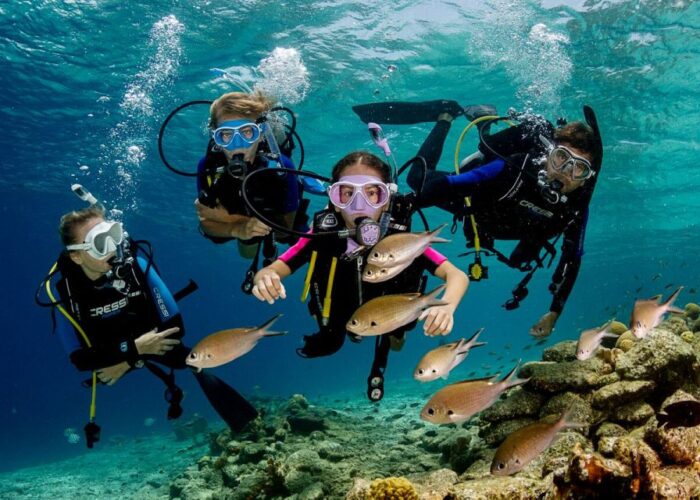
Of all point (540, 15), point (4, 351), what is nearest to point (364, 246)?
point (540, 15)

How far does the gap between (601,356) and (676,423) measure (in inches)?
107

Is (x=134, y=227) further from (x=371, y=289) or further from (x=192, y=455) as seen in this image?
(x=371, y=289)

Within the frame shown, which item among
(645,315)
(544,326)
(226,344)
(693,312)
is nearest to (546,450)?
(645,315)

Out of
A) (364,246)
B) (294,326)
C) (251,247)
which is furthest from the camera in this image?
(294,326)

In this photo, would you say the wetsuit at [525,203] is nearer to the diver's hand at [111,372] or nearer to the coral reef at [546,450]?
the coral reef at [546,450]

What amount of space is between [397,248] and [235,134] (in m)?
3.57

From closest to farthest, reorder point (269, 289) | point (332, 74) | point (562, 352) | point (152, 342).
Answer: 1. point (269, 289)
2. point (152, 342)
3. point (562, 352)
4. point (332, 74)

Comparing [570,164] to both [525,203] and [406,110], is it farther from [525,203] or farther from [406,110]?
[406,110]

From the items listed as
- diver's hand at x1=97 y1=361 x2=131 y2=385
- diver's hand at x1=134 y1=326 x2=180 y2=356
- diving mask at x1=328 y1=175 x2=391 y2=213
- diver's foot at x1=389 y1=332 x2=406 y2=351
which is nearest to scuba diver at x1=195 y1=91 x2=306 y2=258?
diver's hand at x1=134 y1=326 x2=180 y2=356

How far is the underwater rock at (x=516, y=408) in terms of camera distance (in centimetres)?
563

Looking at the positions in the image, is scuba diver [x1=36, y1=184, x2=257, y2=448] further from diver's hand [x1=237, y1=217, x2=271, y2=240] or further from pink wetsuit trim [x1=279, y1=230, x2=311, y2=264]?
pink wetsuit trim [x1=279, y1=230, x2=311, y2=264]

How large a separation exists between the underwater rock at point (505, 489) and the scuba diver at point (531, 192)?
272 cm

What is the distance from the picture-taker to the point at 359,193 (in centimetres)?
417

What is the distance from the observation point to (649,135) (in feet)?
67.5
